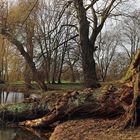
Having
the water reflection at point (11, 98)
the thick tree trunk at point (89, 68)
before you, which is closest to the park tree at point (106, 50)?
the water reflection at point (11, 98)

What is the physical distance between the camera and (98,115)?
14203 millimetres

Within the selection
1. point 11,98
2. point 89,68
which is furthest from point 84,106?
point 11,98

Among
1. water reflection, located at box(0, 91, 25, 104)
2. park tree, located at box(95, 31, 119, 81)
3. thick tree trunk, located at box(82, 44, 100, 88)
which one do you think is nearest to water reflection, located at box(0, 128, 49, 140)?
thick tree trunk, located at box(82, 44, 100, 88)

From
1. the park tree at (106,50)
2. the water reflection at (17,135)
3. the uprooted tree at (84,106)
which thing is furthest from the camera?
the park tree at (106,50)

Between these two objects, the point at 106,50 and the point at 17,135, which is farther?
the point at 106,50

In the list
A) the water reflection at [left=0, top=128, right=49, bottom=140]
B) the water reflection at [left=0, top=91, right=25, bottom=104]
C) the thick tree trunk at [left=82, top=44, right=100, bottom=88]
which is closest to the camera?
Answer: the water reflection at [left=0, top=128, right=49, bottom=140]

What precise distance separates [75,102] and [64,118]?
0.70 m

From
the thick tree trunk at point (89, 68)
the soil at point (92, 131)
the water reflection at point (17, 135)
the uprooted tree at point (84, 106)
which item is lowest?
the water reflection at point (17, 135)

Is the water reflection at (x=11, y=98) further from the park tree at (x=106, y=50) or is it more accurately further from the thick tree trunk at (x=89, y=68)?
the park tree at (x=106, y=50)

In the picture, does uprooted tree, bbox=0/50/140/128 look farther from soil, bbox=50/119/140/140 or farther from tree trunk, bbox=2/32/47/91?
tree trunk, bbox=2/32/47/91

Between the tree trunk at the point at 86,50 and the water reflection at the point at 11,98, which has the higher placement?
the tree trunk at the point at 86,50

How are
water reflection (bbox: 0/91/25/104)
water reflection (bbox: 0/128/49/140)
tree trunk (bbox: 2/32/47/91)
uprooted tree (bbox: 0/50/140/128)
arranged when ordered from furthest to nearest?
1. tree trunk (bbox: 2/32/47/91)
2. water reflection (bbox: 0/91/25/104)
3. water reflection (bbox: 0/128/49/140)
4. uprooted tree (bbox: 0/50/140/128)

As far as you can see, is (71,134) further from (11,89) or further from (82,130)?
(11,89)

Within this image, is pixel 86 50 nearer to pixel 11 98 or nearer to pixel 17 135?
pixel 17 135
